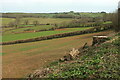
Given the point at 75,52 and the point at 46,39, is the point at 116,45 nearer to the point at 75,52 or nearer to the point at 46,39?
the point at 75,52

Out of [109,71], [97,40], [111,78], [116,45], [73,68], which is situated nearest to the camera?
[111,78]

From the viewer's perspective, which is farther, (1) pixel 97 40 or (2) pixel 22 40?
(2) pixel 22 40

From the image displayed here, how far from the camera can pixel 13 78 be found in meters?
18.9

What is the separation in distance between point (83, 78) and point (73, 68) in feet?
5.78

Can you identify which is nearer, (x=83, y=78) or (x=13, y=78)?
(x=83, y=78)

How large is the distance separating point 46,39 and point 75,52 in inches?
1498

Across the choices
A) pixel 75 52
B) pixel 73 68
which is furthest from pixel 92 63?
pixel 75 52

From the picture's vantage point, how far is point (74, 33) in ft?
194

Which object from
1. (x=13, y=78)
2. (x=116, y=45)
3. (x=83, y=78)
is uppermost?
(x=116, y=45)

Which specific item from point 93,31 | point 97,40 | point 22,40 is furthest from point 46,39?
point 97,40

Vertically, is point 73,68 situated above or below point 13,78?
above

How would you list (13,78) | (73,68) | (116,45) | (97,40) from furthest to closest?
(97,40) → (13,78) → (116,45) → (73,68)

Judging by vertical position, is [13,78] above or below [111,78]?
below

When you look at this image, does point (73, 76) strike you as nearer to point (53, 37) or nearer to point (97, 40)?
point (97, 40)
